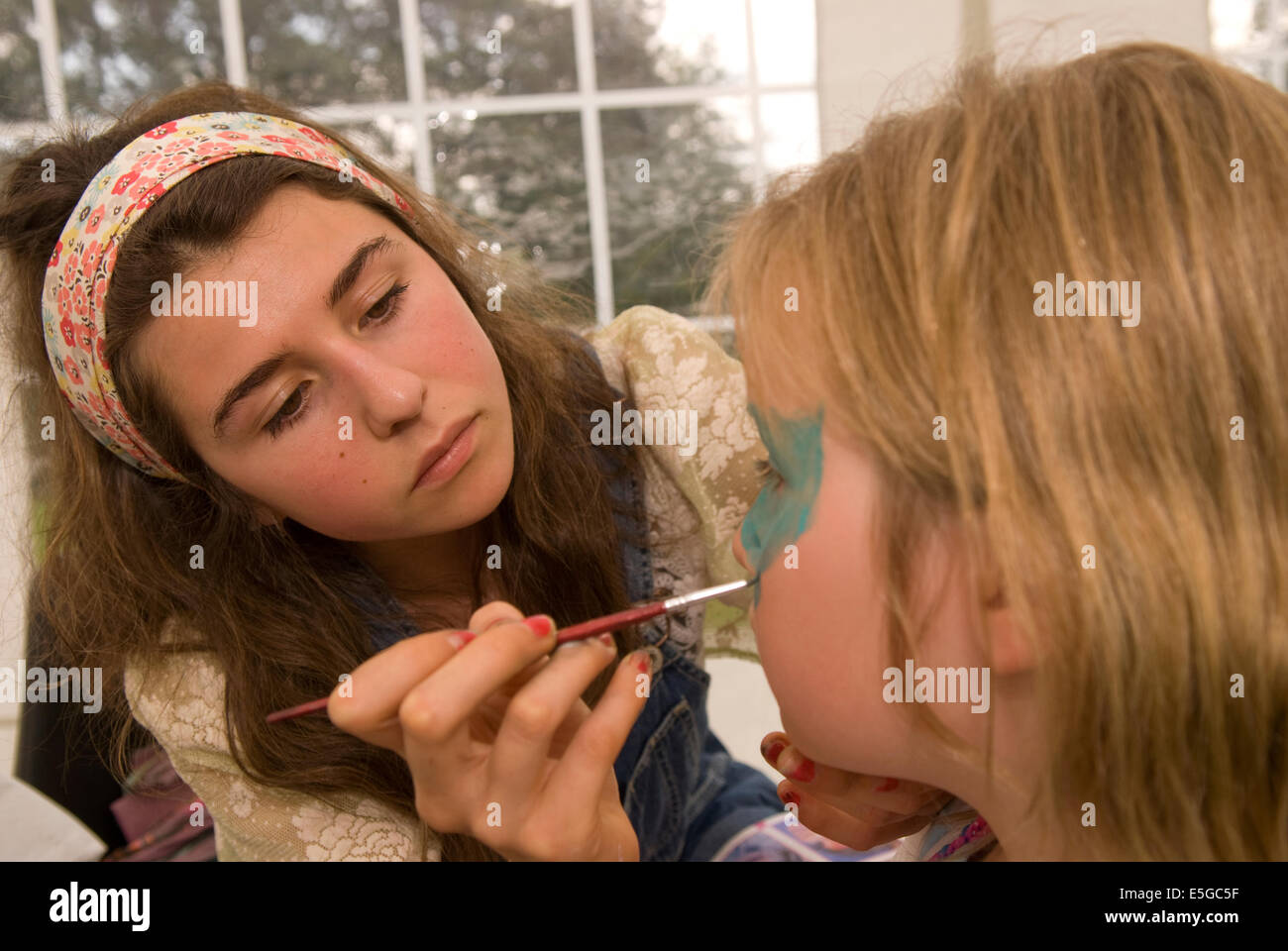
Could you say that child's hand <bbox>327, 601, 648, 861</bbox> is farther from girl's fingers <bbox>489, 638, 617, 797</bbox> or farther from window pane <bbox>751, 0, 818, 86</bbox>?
window pane <bbox>751, 0, 818, 86</bbox>

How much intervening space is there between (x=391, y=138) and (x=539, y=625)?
1.41 m

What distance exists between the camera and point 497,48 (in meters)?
1.70

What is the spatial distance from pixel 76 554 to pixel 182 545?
119 mm

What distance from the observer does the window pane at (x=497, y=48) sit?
170 cm

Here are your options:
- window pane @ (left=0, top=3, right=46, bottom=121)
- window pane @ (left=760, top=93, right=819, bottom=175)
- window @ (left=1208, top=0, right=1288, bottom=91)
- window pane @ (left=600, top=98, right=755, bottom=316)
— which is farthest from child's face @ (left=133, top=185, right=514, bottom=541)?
window @ (left=1208, top=0, right=1288, bottom=91)

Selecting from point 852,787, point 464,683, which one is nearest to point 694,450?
point 852,787

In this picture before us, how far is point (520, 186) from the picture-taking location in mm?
1784

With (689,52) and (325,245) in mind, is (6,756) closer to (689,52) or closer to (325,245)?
(325,245)

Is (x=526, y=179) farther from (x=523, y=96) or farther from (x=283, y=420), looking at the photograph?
(x=283, y=420)

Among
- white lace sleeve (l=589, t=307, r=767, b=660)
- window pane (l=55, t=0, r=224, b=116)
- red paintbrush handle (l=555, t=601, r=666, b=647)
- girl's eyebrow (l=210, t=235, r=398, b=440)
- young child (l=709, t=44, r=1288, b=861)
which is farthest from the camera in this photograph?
window pane (l=55, t=0, r=224, b=116)

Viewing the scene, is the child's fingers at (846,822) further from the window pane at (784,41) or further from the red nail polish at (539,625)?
the window pane at (784,41)

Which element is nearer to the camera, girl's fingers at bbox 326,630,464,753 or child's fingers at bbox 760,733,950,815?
girl's fingers at bbox 326,630,464,753

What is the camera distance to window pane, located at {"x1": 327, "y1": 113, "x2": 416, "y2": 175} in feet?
5.65

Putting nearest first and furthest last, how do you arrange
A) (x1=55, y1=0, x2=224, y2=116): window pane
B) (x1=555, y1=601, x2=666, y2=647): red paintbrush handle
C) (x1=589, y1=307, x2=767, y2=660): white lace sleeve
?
(x1=555, y1=601, x2=666, y2=647): red paintbrush handle < (x1=589, y1=307, x2=767, y2=660): white lace sleeve < (x1=55, y1=0, x2=224, y2=116): window pane
